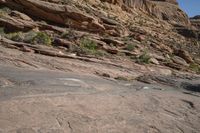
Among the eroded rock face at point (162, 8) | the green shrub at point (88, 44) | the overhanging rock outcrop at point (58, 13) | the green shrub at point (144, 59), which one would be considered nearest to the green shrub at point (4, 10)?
the overhanging rock outcrop at point (58, 13)

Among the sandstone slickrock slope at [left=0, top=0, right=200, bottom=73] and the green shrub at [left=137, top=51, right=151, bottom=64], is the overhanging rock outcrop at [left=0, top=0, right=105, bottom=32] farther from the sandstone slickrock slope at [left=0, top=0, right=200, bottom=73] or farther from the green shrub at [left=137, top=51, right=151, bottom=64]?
the green shrub at [left=137, top=51, right=151, bottom=64]

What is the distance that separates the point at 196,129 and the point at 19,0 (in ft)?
59.1

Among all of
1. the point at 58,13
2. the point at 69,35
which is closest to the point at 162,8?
the point at 58,13

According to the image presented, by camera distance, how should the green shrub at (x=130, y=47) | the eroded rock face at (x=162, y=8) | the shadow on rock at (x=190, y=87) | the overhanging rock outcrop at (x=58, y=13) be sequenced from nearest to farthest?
1. the shadow on rock at (x=190, y=87)
2. the overhanging rock outcrop at (x=58, y=13)
3. the green shrub at (x=130, y=47)
4. the eroded rock face at (x=162, y=8)

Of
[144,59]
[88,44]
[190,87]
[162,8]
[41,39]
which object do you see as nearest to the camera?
[190,87]

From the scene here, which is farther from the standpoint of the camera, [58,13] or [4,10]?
[58,13]

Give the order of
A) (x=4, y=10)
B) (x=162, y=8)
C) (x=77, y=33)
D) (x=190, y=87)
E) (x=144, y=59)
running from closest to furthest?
1. (x=190, y=87)
2. (x=144, y=59)
3. (x=4, y=10)
4. (x=77, y=33)
5. (x=162, y=8)

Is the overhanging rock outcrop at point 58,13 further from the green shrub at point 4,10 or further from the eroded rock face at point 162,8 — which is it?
the eroded rock face at point 162,8

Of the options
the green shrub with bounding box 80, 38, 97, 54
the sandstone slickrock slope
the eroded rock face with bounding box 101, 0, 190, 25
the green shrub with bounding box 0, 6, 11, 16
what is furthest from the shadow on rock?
the eroded rock face with bounding box 101, 0, 190, 25

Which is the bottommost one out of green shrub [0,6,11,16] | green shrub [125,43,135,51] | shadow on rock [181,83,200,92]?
green shrub [125,43,135,51]

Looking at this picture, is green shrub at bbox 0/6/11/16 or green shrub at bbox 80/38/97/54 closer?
green shrub at bbox 80/38/97/54

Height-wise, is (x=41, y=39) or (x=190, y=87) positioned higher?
(x=41, y=39)

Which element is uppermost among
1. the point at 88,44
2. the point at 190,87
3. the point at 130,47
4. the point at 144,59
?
the point at 190,87

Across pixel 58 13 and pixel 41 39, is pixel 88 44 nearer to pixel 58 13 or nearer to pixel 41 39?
pixel 41 39
